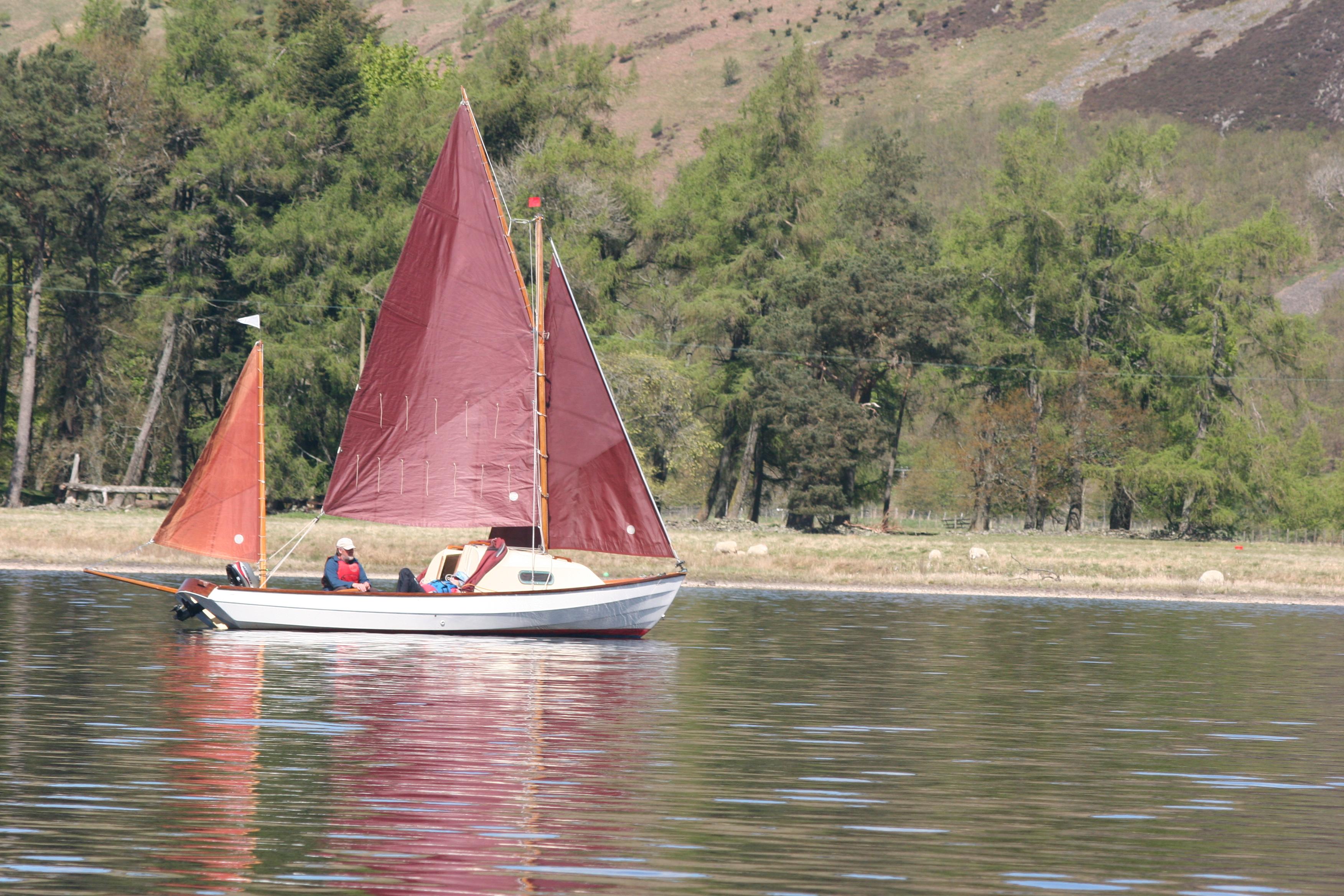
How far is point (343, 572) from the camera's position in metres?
33.7

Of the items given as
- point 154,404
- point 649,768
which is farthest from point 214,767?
point 154,404

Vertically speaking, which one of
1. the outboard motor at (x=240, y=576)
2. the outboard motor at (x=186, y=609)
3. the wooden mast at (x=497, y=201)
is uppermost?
the wooden mast at (x=497, y=201)

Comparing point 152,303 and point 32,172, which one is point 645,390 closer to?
point 152,303

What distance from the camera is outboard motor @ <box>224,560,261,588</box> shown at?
33781 mm

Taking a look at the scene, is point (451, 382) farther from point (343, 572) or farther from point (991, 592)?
point (991, 592)

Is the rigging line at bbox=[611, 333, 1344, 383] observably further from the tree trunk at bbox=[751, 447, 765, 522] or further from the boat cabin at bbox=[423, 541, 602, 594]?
the boat cabin at bbox=[423, 541, 602, 594]

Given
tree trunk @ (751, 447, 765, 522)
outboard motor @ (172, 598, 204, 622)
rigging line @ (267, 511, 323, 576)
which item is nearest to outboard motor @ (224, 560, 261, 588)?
rigging line @ (267, 511, 323, 576)

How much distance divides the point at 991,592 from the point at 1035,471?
133ft

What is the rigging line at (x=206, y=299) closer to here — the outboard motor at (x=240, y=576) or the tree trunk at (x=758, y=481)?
the tree trunk at (x=758, y=481)

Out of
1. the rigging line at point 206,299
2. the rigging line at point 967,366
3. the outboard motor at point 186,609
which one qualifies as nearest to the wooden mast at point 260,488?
the outboard motor at point 186,609

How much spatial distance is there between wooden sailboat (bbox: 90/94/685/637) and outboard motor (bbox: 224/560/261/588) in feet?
0.23

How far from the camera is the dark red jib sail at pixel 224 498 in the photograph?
33.7m

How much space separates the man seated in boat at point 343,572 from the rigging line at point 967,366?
56278 millimetres

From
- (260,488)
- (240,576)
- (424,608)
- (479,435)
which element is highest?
(479,435)
